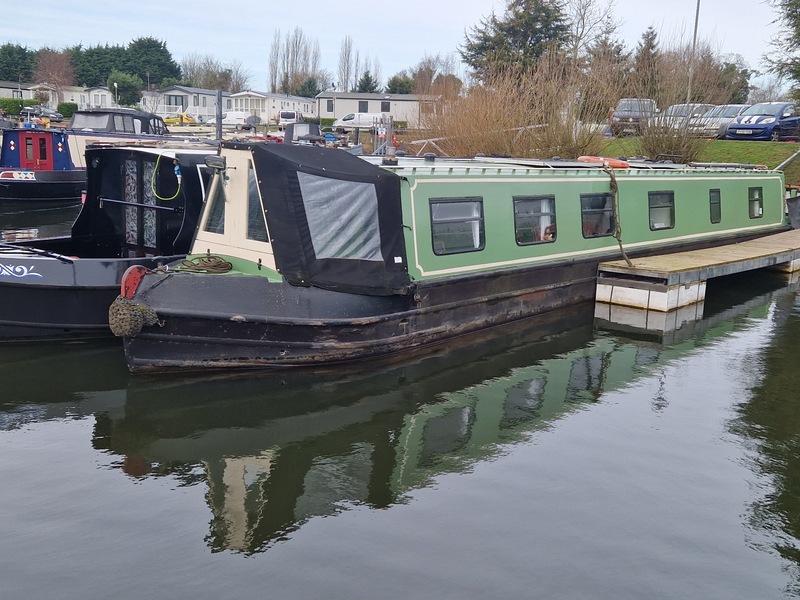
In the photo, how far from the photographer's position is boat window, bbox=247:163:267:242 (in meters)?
8.72

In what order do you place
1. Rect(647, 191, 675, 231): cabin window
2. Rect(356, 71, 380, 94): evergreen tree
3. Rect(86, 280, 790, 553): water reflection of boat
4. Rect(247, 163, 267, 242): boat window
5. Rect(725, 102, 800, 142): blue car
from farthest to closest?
1. Rect(356, 71, 380, 94): evergreen tree
2. Rect(725, 102, 800, 142): blue car
3. Rect(647, 191, 675, 231): cabin window
4. Rect(247, 163, 267, 242): boat window
5. Rect(86, 280, 790, 553): water reflection of boat

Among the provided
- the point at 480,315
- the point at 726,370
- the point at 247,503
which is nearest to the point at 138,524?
the point at 247,503

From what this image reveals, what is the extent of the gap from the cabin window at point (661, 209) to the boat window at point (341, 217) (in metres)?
6.56

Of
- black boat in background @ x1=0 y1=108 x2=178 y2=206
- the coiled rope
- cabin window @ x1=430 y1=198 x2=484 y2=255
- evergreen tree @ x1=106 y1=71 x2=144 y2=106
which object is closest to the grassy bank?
black boat in background @ x1=0 y1=108 x2=178 y2=206

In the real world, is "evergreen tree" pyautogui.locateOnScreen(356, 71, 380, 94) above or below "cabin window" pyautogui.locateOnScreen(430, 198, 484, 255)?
above

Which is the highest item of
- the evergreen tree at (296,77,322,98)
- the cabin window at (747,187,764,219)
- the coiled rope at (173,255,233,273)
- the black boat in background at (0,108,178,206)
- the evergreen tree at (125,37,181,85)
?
the evergreen tree at (125,37,181,85)

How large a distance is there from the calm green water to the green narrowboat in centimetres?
41

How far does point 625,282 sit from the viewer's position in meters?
12.1

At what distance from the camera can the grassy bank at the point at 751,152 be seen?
25266 mm

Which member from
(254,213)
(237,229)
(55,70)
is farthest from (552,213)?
(55,70)

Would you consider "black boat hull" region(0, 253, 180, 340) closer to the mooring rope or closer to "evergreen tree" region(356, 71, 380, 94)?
the mooring rope

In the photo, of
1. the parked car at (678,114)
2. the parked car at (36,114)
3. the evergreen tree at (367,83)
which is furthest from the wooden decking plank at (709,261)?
the evergreen tree at (367,83)

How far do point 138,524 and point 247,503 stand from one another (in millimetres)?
796

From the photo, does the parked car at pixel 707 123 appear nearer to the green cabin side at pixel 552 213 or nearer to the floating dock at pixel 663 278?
the green cabin side at pixel 552 213
